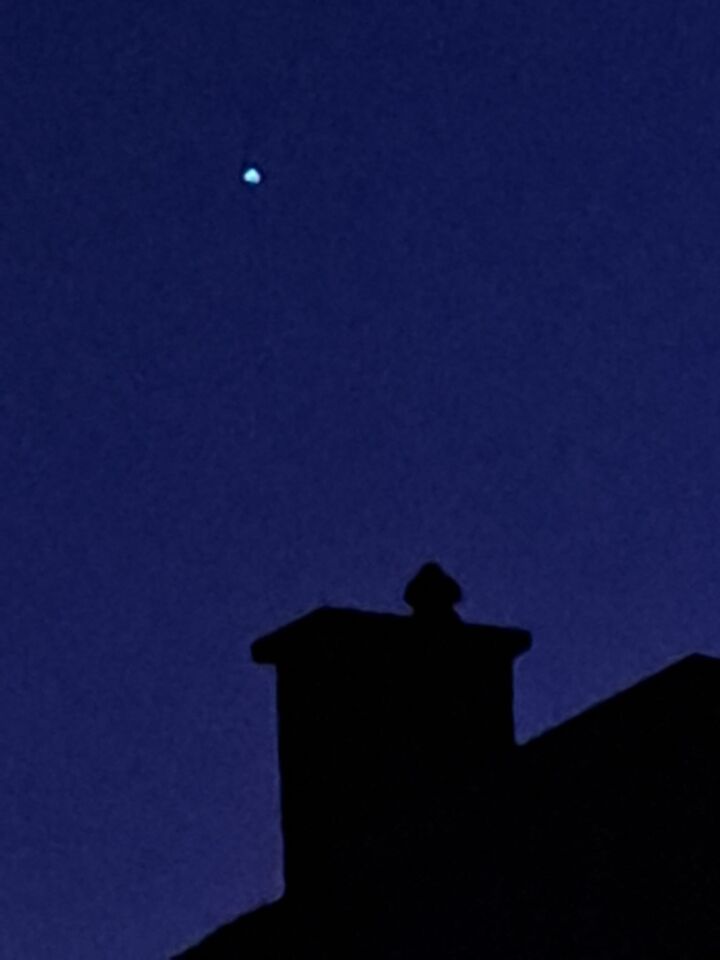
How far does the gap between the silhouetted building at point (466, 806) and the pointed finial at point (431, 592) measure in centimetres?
1

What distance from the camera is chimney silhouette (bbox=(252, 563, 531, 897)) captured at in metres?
14.2

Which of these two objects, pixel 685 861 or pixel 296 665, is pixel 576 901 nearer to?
pixel 685 861

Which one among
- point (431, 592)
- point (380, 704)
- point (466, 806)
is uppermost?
point (431, 592)

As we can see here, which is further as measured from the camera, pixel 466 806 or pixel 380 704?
pixel 380 704

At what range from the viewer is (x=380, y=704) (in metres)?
14.5

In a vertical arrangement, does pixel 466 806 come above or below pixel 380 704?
below

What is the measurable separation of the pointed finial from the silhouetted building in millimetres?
12

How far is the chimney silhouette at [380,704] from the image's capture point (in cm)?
1423

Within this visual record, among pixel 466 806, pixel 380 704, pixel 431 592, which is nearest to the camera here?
pixel 466 806

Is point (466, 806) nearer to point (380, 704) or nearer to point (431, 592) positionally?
point (380, 704)

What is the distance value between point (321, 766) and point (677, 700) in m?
3.17

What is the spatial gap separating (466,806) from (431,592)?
2.30 m

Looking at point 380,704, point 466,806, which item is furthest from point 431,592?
point 466,806

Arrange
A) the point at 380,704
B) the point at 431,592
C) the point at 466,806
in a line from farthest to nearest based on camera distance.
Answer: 1. the point at 431,592
2. the point at 380,704
3. the point at 466,806
